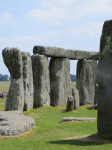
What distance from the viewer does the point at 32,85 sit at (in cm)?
1819

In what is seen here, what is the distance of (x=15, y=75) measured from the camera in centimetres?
1577

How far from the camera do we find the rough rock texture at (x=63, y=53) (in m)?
19.7

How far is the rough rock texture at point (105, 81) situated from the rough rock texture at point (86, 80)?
14115mm

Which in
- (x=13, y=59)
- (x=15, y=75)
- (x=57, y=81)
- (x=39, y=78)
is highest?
(x=13, y=59)

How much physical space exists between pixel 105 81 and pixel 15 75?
334 inches

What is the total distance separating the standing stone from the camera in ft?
51.0

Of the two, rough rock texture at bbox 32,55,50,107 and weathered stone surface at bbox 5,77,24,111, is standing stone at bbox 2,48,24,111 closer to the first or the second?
weathered stone surface at bbox 5,77,24,111

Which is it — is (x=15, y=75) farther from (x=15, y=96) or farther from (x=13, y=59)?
(x=15, y=96)

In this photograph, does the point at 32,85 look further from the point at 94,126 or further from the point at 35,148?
the point at 35,148

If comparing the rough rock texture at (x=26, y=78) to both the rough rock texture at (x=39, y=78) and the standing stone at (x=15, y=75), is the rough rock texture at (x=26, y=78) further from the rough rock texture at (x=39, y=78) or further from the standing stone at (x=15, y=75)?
the rough rock texture at (x=39, y=78)

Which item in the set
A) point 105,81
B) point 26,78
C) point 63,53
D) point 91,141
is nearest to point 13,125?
point 91,141

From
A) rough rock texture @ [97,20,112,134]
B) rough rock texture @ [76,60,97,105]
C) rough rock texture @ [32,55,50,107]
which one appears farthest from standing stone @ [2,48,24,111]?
rough rock texture @ [97,20,112,134]

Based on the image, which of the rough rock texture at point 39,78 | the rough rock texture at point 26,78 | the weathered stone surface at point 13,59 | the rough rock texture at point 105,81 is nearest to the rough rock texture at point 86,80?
the rough rock texture at point 39,78

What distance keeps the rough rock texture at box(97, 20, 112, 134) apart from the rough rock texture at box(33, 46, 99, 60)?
11.6 metres
